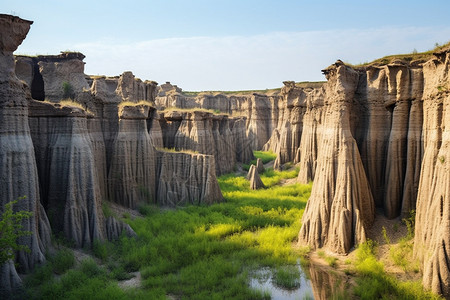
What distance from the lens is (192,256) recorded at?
53.4 feet

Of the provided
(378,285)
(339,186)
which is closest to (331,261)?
(378,285)

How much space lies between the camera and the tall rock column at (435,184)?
11.5m

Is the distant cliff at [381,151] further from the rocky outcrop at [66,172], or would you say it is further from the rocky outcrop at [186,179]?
the rocky outcrop at [66,172]

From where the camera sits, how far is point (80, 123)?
17.1 meters

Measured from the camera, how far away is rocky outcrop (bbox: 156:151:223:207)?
2570 cm

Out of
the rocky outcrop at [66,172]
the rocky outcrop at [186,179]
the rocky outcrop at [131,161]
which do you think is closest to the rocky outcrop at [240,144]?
the rocky outcrop at [186,179]

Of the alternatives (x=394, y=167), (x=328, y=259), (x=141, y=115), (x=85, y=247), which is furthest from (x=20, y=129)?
(x=394, y=167)

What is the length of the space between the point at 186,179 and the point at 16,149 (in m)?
14.1

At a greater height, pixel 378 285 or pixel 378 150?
pixel 378 150

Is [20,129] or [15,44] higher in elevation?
[15,44]

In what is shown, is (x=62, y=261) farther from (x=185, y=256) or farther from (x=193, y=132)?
(x=193, y=132)

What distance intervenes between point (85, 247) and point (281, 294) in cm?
927

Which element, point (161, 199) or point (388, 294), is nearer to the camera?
point (388, 294)

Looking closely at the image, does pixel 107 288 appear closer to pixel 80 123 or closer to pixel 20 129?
pixel 20 129
